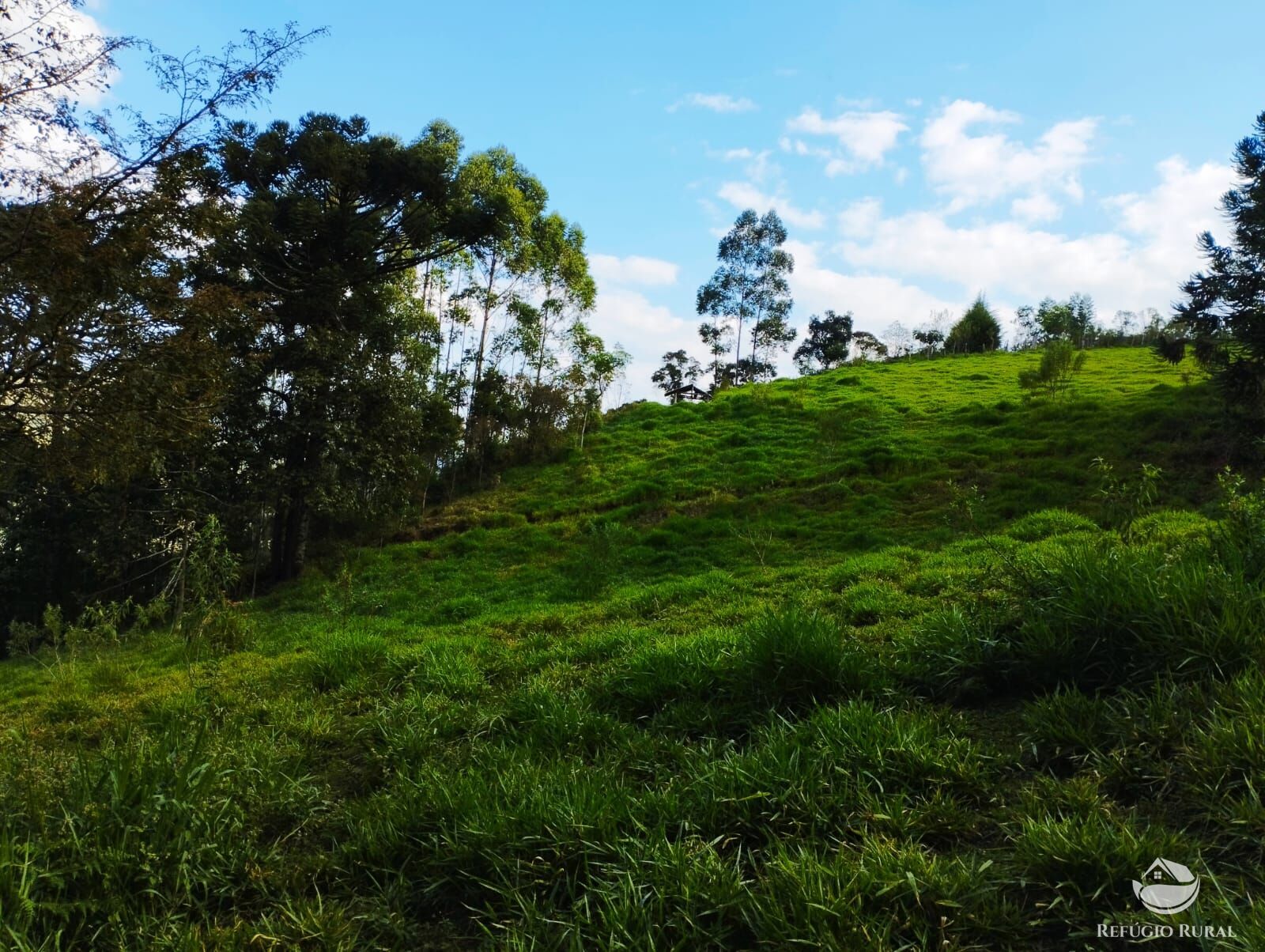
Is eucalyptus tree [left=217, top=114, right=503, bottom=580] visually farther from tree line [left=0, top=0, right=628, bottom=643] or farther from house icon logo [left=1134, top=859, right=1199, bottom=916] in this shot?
house icon logo [left=1134, top=859, right=1199, bottom=916]

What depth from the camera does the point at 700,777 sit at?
3.19 m

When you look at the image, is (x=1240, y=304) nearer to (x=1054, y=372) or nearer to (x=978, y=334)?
(x=1054, y=372)

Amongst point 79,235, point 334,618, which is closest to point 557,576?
point 334,618

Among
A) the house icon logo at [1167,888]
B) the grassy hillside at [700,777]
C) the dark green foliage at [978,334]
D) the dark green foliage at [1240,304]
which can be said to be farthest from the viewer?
the dark green foliage at [978,334]

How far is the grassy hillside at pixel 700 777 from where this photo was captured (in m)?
2.32

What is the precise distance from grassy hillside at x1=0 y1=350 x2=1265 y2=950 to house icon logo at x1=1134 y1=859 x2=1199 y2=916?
0.04 meters

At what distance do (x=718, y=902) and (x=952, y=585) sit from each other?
18.5 ft

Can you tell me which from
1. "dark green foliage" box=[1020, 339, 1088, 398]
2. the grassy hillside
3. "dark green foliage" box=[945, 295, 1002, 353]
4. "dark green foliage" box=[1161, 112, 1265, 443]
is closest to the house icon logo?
the grassy hillside

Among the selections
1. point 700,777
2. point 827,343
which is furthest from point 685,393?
point 700,777

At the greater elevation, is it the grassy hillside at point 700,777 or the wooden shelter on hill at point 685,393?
the wooden shelter on hill at point 685,393

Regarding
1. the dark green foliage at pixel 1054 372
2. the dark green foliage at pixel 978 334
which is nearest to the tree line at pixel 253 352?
the dark green foliage at pixel 1054 372

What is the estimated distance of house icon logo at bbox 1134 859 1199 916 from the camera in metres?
2.08

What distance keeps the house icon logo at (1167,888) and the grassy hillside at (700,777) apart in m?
0.04

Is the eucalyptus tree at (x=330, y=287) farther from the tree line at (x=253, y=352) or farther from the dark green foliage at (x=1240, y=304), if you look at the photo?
the dark green foliage at (x=1240, y=304)
